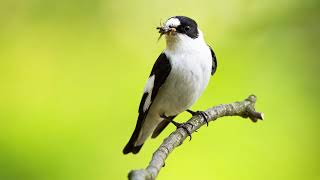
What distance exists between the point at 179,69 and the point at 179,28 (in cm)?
19

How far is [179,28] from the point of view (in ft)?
11.2

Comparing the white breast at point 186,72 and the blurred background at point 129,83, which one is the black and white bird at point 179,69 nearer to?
the white breast at point 186,72

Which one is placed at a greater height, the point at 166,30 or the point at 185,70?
the point at 166,30

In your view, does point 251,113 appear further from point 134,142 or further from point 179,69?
point 134,142

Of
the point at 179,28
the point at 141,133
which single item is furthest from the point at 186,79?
the point at 141,133

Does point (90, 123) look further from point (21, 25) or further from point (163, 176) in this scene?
point (21, 25)

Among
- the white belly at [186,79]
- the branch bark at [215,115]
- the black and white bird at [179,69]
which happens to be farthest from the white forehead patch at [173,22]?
the branch bark at [215,115]

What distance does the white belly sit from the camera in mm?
3383

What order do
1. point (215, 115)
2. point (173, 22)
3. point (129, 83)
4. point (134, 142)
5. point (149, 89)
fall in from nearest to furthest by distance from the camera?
point (215, 115), point (173, 22), point (149, 89), point (134, 142), point (129, 83)

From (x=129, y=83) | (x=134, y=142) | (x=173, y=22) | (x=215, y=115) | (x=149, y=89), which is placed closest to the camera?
(x=215, y=115)

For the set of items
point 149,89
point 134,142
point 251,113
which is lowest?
point 134,142

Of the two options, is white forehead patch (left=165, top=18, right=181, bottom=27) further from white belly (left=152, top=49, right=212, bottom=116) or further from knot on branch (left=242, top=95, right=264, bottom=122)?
knot on branch (left=242, top=95, right=264, bottom=122)

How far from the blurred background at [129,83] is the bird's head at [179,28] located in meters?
0.74

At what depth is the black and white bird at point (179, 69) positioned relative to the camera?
11.1ft
